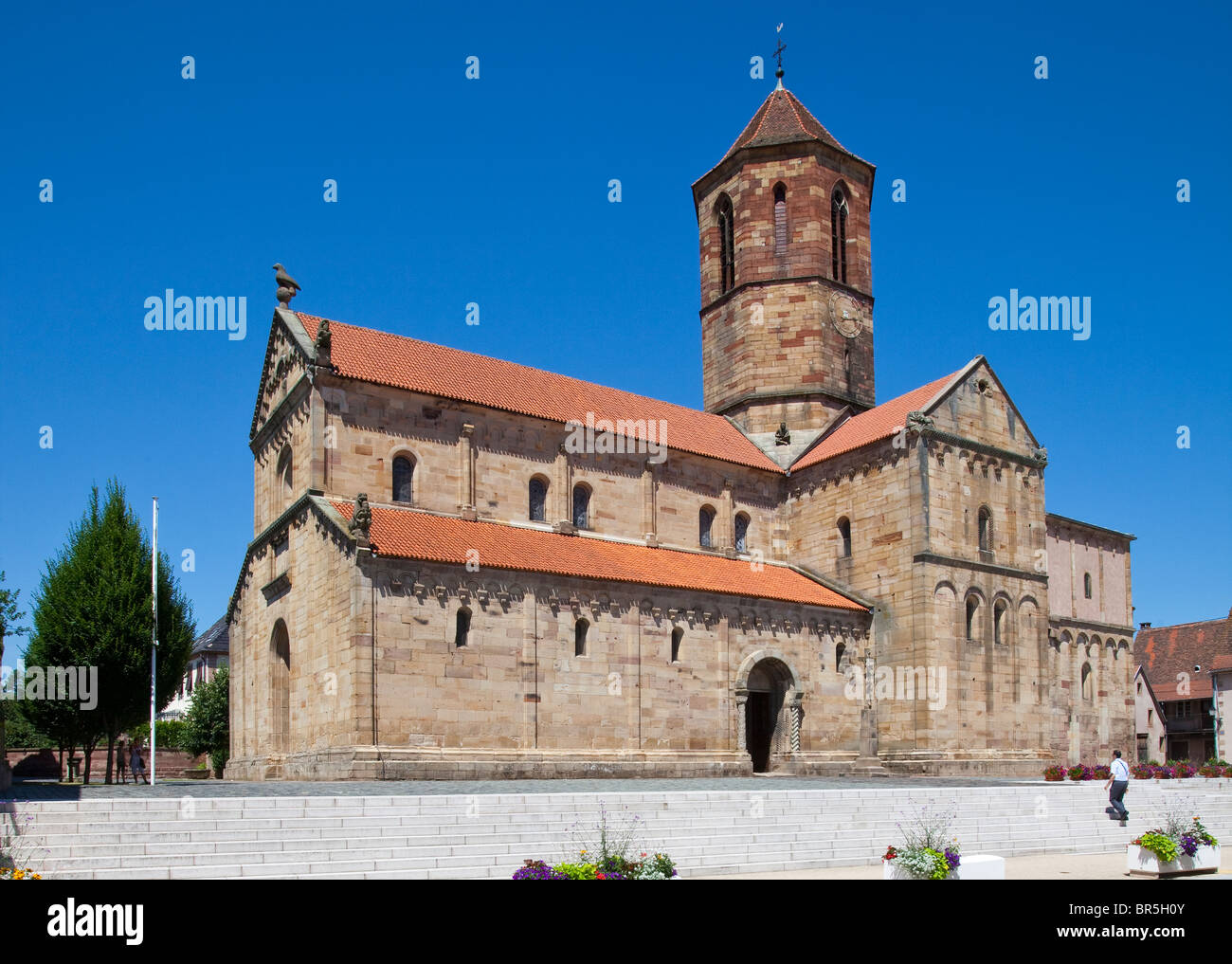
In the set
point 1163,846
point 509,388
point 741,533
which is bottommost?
point 1163,846

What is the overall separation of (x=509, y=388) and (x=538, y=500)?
407cm

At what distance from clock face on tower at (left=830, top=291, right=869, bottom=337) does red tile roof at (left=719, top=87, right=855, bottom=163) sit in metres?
6.54

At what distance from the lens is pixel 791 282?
46594mm

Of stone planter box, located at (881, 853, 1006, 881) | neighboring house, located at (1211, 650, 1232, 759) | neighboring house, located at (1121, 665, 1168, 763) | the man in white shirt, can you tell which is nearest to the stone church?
the man in white shirt

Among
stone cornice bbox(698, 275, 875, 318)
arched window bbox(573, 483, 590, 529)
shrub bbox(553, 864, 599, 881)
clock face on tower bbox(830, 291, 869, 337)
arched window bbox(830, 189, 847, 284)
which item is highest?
arched window bbox(830, 189, 847, 284)

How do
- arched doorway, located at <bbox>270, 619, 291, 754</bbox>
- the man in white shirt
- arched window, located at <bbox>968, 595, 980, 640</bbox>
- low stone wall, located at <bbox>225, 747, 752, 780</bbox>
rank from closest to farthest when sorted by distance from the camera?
the man in white shirt < low stone wall, located at <bbox>225, 747, 752, 780</bbox> < arched doorway, located at <bbox>270, 619, 291, 754</bbox> < arched window, located at <bbox>968, 595, 980, 640</bbox>

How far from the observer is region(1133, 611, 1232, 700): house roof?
66875mm

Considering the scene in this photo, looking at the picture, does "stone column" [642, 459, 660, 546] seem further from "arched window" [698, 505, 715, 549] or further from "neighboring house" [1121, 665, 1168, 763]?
"neighboring house" [1121, 665, 1168, 763]

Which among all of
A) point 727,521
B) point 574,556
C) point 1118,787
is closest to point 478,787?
point 574,556

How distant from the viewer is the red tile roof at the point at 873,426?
1612 inches

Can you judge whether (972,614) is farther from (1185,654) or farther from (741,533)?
(1185,654)
